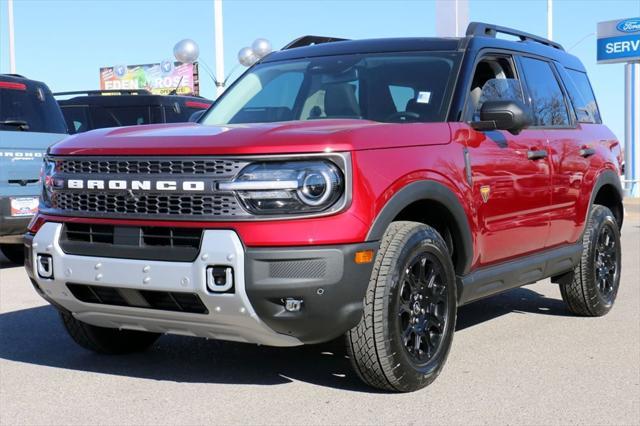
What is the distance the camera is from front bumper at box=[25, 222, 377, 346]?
390cm

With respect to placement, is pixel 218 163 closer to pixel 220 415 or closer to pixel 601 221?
pixel 220 415

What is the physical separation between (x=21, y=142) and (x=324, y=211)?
5.98 metres

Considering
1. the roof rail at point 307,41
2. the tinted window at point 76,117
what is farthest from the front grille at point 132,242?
the tinted window at point 76,117

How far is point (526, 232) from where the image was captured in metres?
5.49

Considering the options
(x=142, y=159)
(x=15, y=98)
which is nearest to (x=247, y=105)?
(x=142, y=159)

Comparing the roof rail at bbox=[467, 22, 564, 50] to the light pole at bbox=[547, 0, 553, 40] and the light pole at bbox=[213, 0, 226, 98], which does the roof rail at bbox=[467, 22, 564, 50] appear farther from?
the light pole at bbox=[547, 0, 553, 40]

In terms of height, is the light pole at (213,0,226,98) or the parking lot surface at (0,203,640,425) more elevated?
the light pole at (213,0,226,98)

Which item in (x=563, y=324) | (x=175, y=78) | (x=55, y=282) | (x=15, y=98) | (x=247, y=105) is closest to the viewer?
(x=55, y=282)

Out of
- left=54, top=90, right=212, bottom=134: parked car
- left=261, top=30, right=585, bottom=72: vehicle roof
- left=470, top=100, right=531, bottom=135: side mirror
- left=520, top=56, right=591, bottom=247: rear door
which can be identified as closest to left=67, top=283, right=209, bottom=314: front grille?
left=470, top=100, right=531, bottom=135: side mirror

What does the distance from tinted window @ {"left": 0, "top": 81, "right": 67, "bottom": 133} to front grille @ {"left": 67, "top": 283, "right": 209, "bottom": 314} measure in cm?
519

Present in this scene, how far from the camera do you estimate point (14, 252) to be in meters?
10.3

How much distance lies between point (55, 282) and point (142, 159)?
77 cm

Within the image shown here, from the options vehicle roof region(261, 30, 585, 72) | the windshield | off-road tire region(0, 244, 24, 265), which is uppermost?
vehicle roof region(261, 30, 585, 72)

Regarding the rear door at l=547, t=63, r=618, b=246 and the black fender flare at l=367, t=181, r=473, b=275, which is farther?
the rear door at l=547, t=63, r=618, b=246
